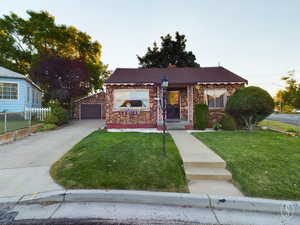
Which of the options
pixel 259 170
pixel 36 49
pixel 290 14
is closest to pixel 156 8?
pixel 290 14

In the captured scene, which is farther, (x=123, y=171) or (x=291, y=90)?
(x=291, y=90)

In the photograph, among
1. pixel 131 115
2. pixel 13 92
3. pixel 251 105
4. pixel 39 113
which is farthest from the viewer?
pixel 13 92

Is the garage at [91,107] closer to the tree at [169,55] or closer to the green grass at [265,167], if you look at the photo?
the tree at [169,55]


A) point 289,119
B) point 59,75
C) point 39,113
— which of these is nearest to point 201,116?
point 39,113

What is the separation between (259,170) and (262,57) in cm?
1600

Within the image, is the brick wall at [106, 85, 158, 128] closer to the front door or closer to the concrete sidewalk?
the front door

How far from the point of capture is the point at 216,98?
9820 millimetres

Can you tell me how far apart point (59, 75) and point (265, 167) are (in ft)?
51.7

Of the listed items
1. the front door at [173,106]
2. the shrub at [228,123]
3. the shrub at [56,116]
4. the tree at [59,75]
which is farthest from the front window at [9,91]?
the shrub at [228,123]

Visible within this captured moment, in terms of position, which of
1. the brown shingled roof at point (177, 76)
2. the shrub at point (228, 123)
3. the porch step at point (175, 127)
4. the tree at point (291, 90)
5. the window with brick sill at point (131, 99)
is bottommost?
the porch step at point (175, 127)

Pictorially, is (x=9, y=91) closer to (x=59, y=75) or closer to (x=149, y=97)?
(x=59, y=75)

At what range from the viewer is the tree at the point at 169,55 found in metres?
23.3

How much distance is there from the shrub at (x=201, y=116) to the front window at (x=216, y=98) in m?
1.21

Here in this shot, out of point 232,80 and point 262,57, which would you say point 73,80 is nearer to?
point 232,80
